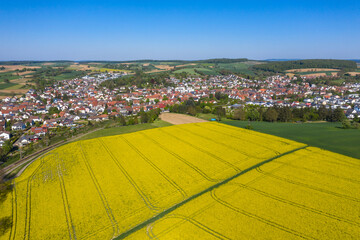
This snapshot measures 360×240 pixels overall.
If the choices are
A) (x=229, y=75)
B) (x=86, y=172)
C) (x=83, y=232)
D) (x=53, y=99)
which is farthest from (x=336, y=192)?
(x=229, y=75)

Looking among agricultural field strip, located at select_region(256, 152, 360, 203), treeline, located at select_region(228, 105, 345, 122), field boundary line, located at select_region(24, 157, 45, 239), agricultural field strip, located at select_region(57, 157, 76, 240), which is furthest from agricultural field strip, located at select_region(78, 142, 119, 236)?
treeline, located at select_region(228, 105, 345, 122)

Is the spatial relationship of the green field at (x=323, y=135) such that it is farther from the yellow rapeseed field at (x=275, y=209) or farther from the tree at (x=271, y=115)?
the yellow rapeseed field at (x=275, y=209)

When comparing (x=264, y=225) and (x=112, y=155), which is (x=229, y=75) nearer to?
(x=112, y=155)

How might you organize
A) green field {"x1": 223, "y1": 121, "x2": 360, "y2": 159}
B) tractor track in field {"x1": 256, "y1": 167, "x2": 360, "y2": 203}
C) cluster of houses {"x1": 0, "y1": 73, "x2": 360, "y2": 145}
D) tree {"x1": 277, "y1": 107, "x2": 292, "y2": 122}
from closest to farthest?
1. tractor track in field {"x1": 256, "y1": 167, "x2": 360, "y2": 203}
2. green field {"x1": 223, "y1": 121, "x2": 360, "y2": 159}
3. tree {"x1": 277, "y1": 107, "x2": 292, "y2": 122}
4. cluster of houses {"x1": 0, "y1": 73, "x2": 360, "y2": 145}

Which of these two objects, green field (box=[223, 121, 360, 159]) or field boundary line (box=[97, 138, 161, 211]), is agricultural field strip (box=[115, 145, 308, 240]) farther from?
green field (box=[223, 121, 360, 159])

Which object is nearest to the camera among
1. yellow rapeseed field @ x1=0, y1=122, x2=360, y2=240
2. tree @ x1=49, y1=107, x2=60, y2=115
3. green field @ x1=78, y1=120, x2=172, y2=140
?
yellow rapeseed field @ x1=0, y1=122, x2=360, y2=240

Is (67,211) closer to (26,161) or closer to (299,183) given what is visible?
(26,161)

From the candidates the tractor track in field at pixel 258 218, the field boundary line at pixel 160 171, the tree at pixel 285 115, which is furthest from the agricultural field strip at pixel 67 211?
the tree at pixel 285 115
